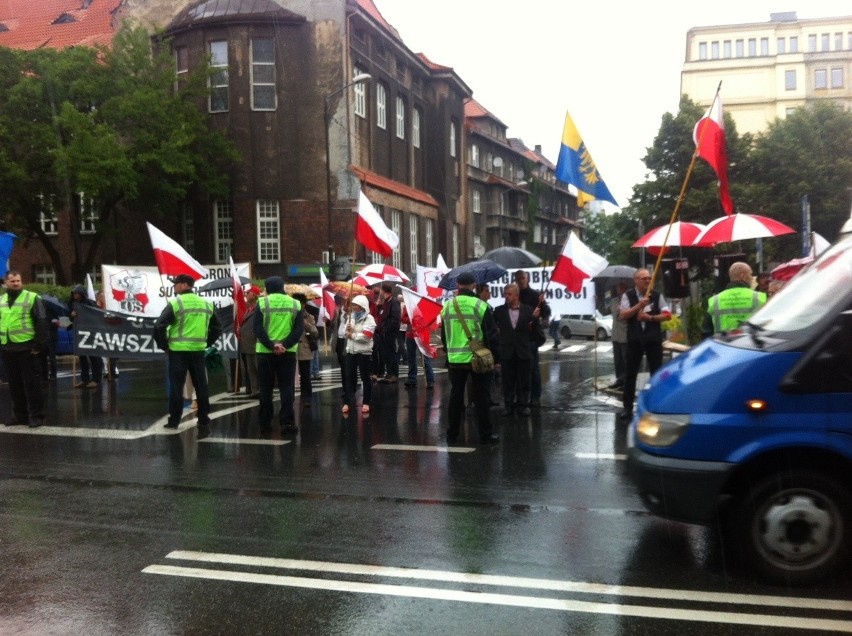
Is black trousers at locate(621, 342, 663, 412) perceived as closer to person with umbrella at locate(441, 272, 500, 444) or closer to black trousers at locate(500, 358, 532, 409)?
black trousers at locate(500, 358, 532, 409)

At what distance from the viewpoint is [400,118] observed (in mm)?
43812

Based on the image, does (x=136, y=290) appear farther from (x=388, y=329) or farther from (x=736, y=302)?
(x=736, y=302)

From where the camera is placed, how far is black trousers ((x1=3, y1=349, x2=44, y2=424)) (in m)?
10.7

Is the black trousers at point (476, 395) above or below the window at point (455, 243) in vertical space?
below

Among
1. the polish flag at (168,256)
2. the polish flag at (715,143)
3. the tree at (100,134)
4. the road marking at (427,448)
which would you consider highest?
the tree at (100,134)

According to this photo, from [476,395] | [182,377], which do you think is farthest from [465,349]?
[182,377]

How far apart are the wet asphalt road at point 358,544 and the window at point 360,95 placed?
28.5m

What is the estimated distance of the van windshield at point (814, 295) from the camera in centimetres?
496

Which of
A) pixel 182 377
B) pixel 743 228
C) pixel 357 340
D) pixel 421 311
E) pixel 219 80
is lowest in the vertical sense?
pixel 182 377

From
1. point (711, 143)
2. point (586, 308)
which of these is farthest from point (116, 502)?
point (586, 308)

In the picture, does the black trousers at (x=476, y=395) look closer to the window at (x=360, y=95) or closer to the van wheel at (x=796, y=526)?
the van wheel at (x=796, y=526)

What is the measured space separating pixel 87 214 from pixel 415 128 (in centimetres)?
1797

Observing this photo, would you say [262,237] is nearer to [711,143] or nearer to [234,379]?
[234,379]

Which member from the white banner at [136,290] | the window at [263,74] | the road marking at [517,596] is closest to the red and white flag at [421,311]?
the white banner at [136,290]
